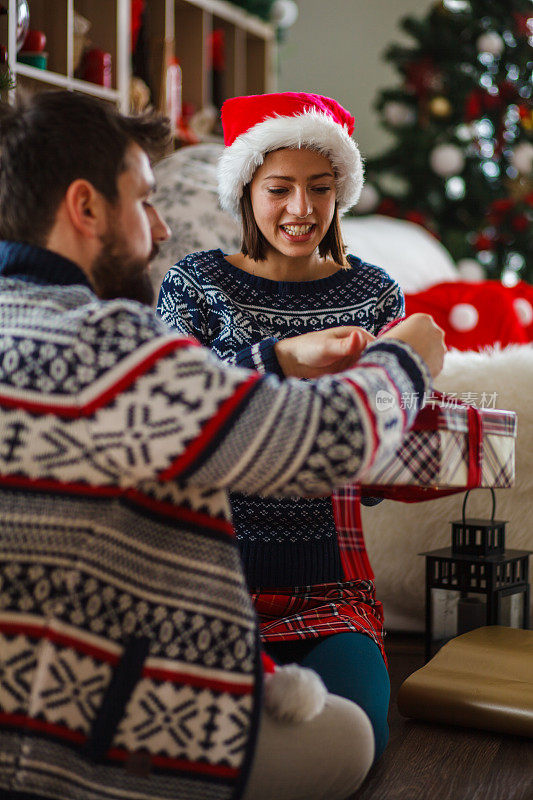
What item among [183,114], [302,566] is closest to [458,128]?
[183,114]

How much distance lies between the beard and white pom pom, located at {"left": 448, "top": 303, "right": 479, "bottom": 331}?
1770 millimetres

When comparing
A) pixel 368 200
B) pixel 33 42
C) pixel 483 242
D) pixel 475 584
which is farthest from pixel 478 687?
pixel 483 242

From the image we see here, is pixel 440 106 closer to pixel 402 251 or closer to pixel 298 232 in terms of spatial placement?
pixel 402 251

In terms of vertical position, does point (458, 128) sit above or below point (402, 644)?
above

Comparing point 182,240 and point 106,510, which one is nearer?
point 106,510

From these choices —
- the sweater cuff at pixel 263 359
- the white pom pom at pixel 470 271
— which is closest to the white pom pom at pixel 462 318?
the sweater cuff at pixel 263 359

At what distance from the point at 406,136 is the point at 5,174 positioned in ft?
12.2

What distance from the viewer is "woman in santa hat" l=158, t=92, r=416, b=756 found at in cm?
131

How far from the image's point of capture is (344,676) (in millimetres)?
1235

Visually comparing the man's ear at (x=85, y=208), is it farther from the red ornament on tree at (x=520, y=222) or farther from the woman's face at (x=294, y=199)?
the red ornament on tree at (x=520, y=222)

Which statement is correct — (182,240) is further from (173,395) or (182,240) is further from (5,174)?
(173,395)

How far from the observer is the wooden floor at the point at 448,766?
125 centimetres

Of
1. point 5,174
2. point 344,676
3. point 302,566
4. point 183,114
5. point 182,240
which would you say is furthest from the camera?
point 183,114

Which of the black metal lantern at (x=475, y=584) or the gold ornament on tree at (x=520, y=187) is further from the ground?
the gold ornament on tree at (x=520, y=187)
